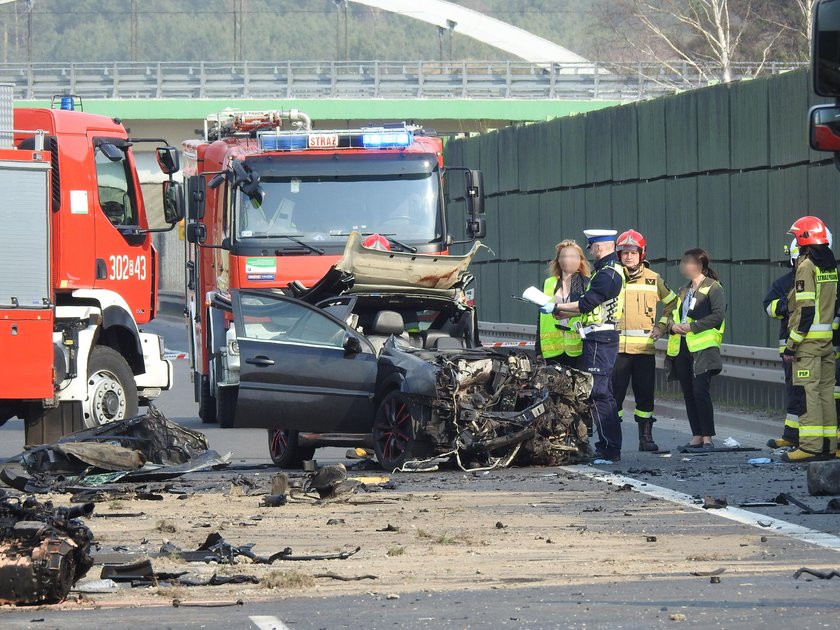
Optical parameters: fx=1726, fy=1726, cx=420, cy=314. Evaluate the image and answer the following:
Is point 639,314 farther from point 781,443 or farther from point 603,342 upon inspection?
point 781,443

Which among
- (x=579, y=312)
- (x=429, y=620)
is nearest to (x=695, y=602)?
(x=429, y=620)

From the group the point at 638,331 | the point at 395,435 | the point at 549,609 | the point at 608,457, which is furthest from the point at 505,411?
the point at 549,609

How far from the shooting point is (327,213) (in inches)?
711

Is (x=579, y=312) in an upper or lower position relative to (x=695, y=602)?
upper

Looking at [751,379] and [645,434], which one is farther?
[751,379]

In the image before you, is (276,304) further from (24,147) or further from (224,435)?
(224,435)

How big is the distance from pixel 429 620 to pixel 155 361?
376 inches

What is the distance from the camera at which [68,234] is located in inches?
595

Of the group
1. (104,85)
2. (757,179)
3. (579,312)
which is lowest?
(579,312)

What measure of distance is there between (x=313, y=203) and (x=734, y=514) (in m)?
8.72

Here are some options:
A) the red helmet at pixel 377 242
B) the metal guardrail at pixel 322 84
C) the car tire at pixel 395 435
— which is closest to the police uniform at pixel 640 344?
the car tire at pixel 395 435

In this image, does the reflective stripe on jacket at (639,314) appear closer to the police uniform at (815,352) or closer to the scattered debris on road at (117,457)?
the police uniform at (815,352)

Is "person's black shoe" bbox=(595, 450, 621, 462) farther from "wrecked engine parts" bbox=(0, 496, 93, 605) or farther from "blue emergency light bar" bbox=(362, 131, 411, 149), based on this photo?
"wrecked engine parts" bbox=(0, 496, 93, 605)

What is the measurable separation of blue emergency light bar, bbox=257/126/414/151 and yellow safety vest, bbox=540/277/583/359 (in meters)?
4.46
